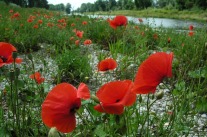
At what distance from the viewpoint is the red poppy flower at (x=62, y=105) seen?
0.89 metres

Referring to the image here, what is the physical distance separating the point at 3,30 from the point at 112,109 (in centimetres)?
554

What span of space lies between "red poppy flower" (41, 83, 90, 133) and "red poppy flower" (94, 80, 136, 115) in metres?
0.05

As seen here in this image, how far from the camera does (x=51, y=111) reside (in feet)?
2.93

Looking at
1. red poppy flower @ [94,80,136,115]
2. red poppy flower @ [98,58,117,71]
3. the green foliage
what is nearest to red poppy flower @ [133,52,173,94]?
red poppy flower @ [94,80,136,115]

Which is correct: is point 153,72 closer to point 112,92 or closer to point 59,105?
point 112,92

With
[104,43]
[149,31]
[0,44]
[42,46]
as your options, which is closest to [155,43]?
[149,31]

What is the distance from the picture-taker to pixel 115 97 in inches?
35.3

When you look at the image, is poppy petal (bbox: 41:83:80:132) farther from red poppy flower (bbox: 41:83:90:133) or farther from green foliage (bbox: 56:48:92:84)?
green foliage (bbox: 56:48:92:84)

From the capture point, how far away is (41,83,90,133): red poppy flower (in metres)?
0.89

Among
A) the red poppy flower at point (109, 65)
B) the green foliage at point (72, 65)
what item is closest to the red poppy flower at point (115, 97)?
the red poppy flower at point (109, 65)

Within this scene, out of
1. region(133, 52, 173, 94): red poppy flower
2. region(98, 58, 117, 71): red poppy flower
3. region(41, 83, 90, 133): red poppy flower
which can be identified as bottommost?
region(98, 58, 117, 71): red poppy flower

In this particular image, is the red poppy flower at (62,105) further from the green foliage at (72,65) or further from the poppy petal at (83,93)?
the green foliage at (72,65)

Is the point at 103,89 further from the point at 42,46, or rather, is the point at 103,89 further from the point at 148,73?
the point at 42,46

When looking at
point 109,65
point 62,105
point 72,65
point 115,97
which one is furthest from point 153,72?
point 72,65
